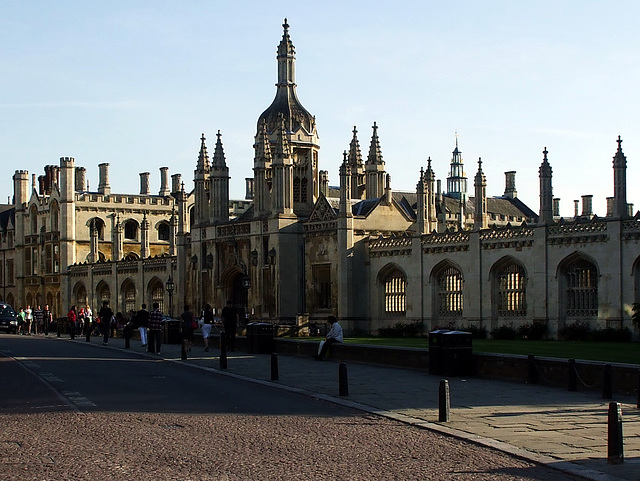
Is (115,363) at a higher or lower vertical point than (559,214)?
lower

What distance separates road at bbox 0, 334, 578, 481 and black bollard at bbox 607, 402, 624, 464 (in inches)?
24.6

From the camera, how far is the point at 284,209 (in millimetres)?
47281

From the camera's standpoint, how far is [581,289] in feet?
116

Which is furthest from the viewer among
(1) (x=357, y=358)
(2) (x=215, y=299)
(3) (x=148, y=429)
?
(2) (x=215, y=299)

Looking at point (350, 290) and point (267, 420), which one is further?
point (350, 290)

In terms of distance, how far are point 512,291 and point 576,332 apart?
4.19 m

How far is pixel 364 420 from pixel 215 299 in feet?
123

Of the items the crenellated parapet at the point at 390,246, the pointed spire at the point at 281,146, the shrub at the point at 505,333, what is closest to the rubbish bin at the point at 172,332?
the crenellated parapet at the point at 390,246

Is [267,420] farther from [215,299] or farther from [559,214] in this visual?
[559,214]

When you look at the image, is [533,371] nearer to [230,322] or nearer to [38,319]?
[230,322]

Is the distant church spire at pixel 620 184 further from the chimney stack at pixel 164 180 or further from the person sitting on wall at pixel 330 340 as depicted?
the chimney stack at pixel 164 180

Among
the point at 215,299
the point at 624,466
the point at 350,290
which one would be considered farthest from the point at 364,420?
the point at 215,299

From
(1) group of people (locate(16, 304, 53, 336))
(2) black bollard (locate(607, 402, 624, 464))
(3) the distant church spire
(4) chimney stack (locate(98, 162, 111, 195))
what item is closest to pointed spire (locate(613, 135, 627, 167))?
(3) the distant church spire

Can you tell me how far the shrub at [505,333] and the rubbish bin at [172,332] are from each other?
465 inches
